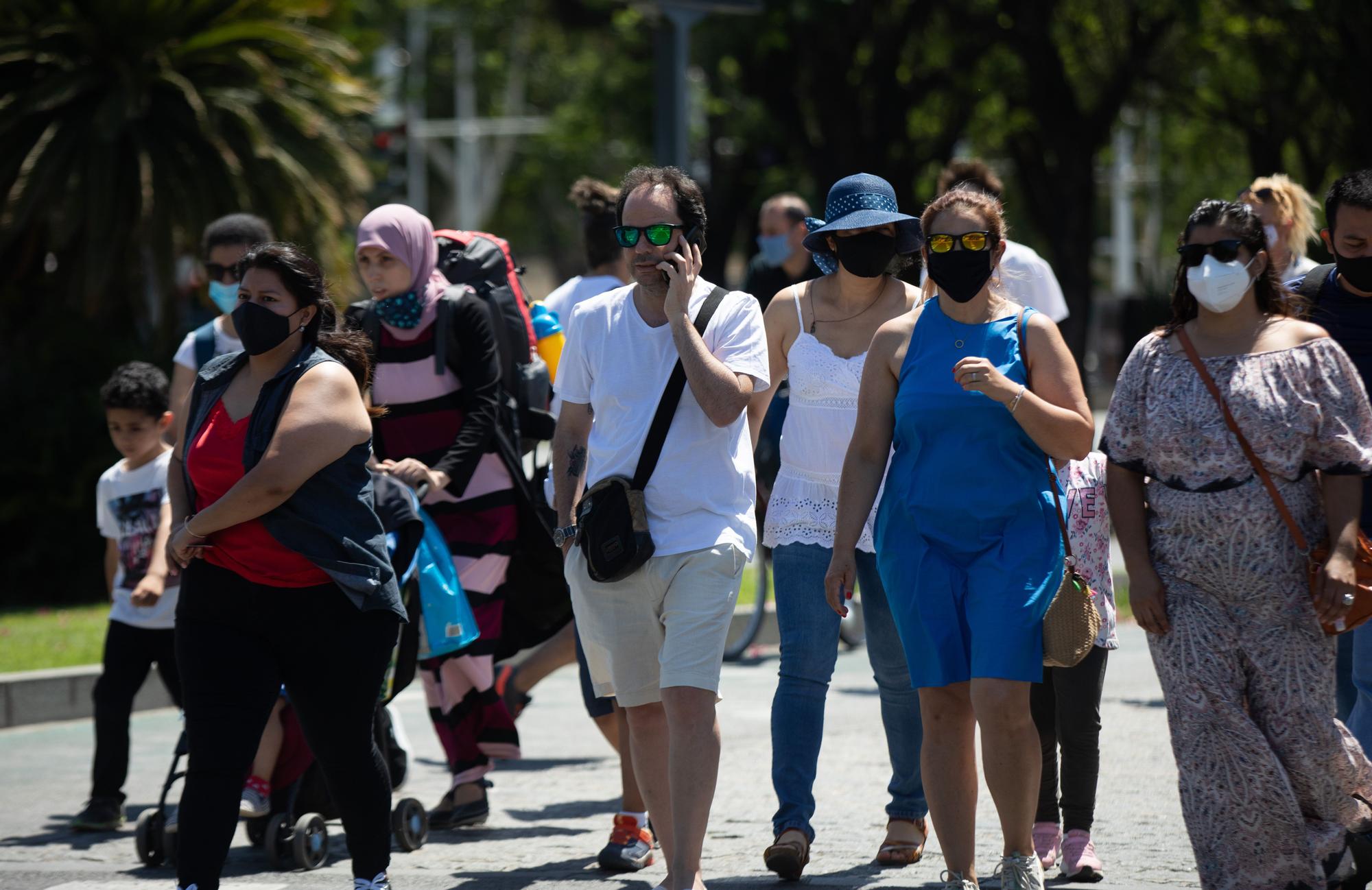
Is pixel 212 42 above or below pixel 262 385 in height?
above

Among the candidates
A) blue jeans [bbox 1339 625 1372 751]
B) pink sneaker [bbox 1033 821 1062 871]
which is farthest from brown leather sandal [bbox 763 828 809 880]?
blue jeans [bbox 1339 625 1372 751]

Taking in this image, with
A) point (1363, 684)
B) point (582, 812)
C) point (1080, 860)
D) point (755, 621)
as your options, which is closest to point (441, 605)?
point (582, 812)

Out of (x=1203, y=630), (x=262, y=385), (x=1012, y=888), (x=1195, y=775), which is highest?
(x=262, y=385)

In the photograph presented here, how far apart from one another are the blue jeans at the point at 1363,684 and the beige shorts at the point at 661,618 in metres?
1.81

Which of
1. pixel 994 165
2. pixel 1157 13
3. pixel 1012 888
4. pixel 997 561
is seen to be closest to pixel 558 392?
pixel 997 561

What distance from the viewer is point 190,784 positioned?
4566 mm

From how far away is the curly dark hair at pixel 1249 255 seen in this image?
4.42 m

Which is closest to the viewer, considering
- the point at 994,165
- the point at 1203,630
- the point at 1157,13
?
the point at 1203,630

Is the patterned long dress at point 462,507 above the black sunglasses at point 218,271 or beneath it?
beneath

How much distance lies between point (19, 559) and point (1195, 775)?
34.4 ft

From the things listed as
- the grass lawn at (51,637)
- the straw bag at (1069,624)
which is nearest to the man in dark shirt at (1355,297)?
the straw bag at (1069,624)

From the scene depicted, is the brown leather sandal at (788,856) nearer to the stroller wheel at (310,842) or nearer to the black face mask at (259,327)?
the stroller wheel at (310,842)

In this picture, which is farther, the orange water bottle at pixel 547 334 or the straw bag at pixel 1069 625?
the orange water bottle at pixel 547 334

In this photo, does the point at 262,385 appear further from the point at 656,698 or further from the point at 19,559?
the point at 19,559
